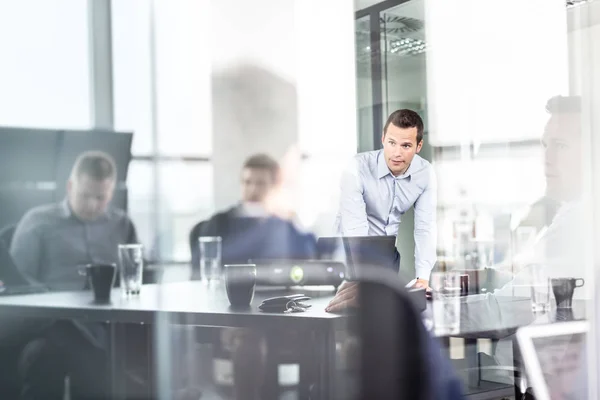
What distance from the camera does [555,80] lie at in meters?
1.97

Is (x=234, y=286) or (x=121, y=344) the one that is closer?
(x=121, y=344)

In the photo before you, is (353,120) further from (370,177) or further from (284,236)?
(284,236)

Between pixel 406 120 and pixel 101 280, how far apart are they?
85 cm

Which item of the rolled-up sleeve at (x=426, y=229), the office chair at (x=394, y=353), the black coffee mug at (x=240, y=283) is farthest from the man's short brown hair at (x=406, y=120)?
the black coffee mug at (x=240, y=283)

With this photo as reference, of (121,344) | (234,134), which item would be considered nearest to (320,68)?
(234,134)

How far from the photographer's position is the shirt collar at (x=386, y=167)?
4.83ft

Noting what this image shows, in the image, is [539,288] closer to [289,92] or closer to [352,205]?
[352,205]

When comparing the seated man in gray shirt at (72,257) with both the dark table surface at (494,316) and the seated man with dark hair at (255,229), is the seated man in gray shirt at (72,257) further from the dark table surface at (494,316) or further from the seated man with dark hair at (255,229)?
the dark table surface at (494,316)

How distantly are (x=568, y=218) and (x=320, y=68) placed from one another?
1.16 metres

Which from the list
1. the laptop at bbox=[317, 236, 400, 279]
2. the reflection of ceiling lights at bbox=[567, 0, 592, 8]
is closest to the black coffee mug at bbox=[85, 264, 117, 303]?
the laptop at bbox=[317, 236, 400, 279]

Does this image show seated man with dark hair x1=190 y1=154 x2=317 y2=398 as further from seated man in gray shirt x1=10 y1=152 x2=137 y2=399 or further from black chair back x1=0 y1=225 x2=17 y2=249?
black chair back x1=0 y1=225 x2=17 y2=249

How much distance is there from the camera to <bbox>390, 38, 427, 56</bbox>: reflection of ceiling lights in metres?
1.50

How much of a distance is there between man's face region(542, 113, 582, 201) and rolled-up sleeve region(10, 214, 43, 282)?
1531 mm

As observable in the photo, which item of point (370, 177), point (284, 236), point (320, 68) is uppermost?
point (320, 68)
